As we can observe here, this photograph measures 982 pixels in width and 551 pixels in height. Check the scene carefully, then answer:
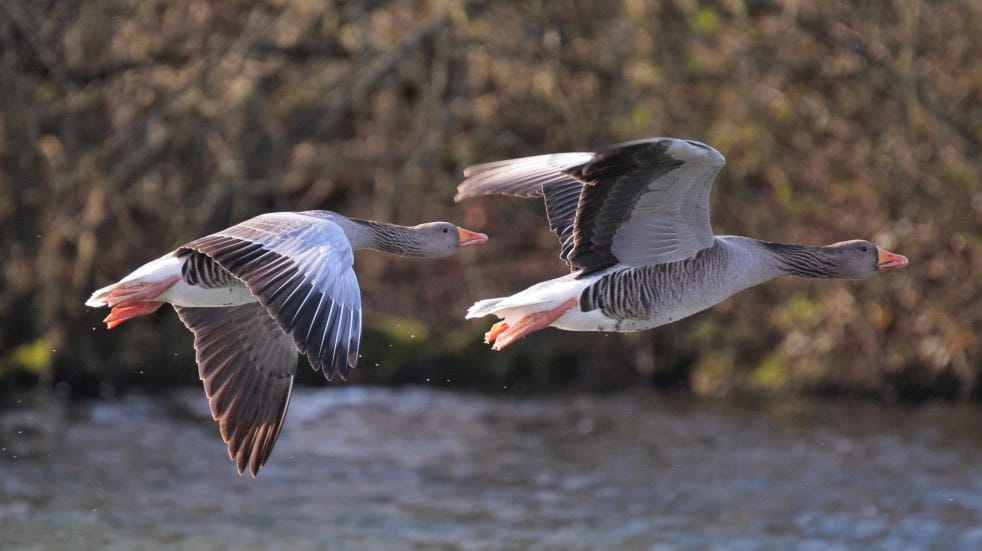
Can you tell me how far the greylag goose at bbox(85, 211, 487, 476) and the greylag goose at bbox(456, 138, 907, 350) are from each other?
80 cm

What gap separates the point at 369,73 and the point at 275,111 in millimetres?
1585

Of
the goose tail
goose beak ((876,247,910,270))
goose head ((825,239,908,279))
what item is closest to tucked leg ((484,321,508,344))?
the goose tail

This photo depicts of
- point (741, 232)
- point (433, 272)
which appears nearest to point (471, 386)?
point (433, 272)

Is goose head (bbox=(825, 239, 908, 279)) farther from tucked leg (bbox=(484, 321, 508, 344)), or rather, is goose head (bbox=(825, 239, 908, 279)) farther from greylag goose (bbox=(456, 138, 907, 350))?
tucked leg (bbox=(484, 321, 508, 344))

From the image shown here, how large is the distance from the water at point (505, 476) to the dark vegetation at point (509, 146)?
73 cm

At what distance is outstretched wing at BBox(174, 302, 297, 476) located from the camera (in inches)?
311

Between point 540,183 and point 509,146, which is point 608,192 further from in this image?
point 509,146

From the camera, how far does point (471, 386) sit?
16.4 meters

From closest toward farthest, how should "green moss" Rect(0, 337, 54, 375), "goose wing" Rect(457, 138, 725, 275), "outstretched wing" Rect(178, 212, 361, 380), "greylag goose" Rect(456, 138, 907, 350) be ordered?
"outstretched wing" Rect(178, 212, 361, 380) < "goose wing" Rect(457, 138, 725, 275) < "greylag goose" Rect(456, 138, 907, 350) < "green moss" Rect(0, 337, 54, 375)

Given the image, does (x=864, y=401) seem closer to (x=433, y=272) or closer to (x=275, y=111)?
(x=433, y=272)

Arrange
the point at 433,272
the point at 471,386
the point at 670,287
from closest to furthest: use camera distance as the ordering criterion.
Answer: the point at 670,287
the point at 471,386
the point at 433,272

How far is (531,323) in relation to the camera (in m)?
7.60

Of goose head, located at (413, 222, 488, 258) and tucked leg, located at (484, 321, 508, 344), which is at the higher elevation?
goose head, located at (413, 222, 488, 258)

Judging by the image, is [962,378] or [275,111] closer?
[962,378]
